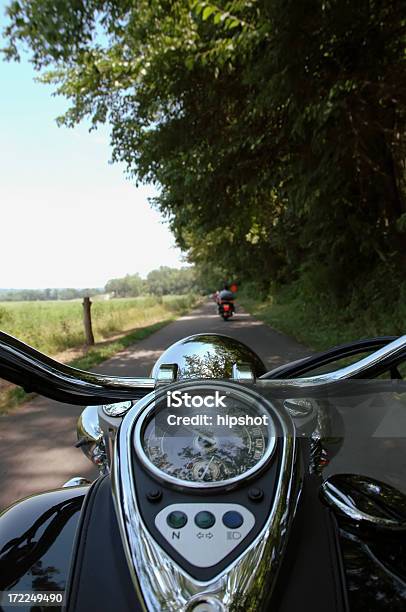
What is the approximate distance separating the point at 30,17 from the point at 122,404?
16.9ft

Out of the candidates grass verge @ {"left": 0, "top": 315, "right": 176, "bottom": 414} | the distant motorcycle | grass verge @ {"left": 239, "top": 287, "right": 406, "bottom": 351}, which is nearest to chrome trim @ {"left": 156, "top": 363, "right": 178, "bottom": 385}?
grass verge @ {"left": 0, "top": 315, "right": 176, "bottom": 414}

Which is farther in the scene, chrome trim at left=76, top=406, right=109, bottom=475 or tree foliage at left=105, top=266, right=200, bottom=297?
tree foliage at left=105, top=266, right=200, bottom=297

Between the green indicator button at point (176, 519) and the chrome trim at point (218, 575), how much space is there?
0.11 ft

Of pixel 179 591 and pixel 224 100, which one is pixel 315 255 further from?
pixel 179 591

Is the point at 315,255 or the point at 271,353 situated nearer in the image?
the point at 271,353

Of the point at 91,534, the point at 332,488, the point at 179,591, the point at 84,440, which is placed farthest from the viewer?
the point at 84,440

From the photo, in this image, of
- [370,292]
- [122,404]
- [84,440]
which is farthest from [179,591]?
[370,292]

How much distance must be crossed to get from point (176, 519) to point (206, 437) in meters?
0.18

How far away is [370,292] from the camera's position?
10.6m

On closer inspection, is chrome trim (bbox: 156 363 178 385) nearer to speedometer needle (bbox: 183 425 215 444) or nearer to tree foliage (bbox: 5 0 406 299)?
speedometer needle (bbox: 183 425 215 444)

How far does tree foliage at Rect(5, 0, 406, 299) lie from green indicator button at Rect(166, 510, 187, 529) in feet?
17.9

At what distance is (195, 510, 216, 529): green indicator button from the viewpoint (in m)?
0.61

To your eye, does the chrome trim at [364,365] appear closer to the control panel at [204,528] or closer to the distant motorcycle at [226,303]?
the control panel at [204,528]

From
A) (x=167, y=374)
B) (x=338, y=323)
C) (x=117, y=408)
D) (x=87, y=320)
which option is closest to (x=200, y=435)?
(x=167, y=374)
